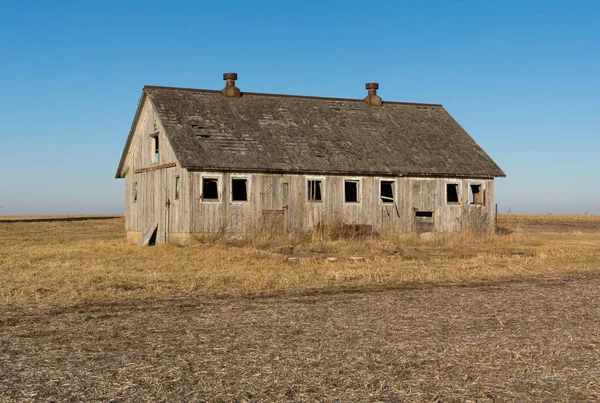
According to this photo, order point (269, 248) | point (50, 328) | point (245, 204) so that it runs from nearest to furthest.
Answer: point (50, 328) → point (269, 248) → point (245, 204)

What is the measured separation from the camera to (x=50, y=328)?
990cm

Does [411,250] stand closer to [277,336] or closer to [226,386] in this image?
[277,336]

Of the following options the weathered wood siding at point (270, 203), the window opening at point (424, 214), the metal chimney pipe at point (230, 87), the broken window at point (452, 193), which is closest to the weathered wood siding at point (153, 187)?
the weathered wood siding at point (270, 203)

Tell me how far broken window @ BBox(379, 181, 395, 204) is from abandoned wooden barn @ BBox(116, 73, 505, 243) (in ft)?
0.13

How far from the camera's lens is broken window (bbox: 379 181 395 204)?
28.4m

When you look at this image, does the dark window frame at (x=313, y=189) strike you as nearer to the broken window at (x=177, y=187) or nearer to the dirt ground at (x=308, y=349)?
the broken window at (x=177, y=187)

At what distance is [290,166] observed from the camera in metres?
26.4

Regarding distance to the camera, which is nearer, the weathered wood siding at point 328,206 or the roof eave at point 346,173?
the roof eave at point 346,173

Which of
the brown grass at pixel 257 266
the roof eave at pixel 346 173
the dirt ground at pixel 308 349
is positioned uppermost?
the roof eave at pixel 346 173

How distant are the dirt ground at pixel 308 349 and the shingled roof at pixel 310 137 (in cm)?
1367

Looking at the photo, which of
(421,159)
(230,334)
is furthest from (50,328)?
(421,159)

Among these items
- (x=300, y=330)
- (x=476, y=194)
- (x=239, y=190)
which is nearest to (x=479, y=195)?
(x=476, y=194)

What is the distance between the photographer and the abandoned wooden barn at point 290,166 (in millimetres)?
25641

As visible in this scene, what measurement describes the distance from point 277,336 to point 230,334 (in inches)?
24.7
